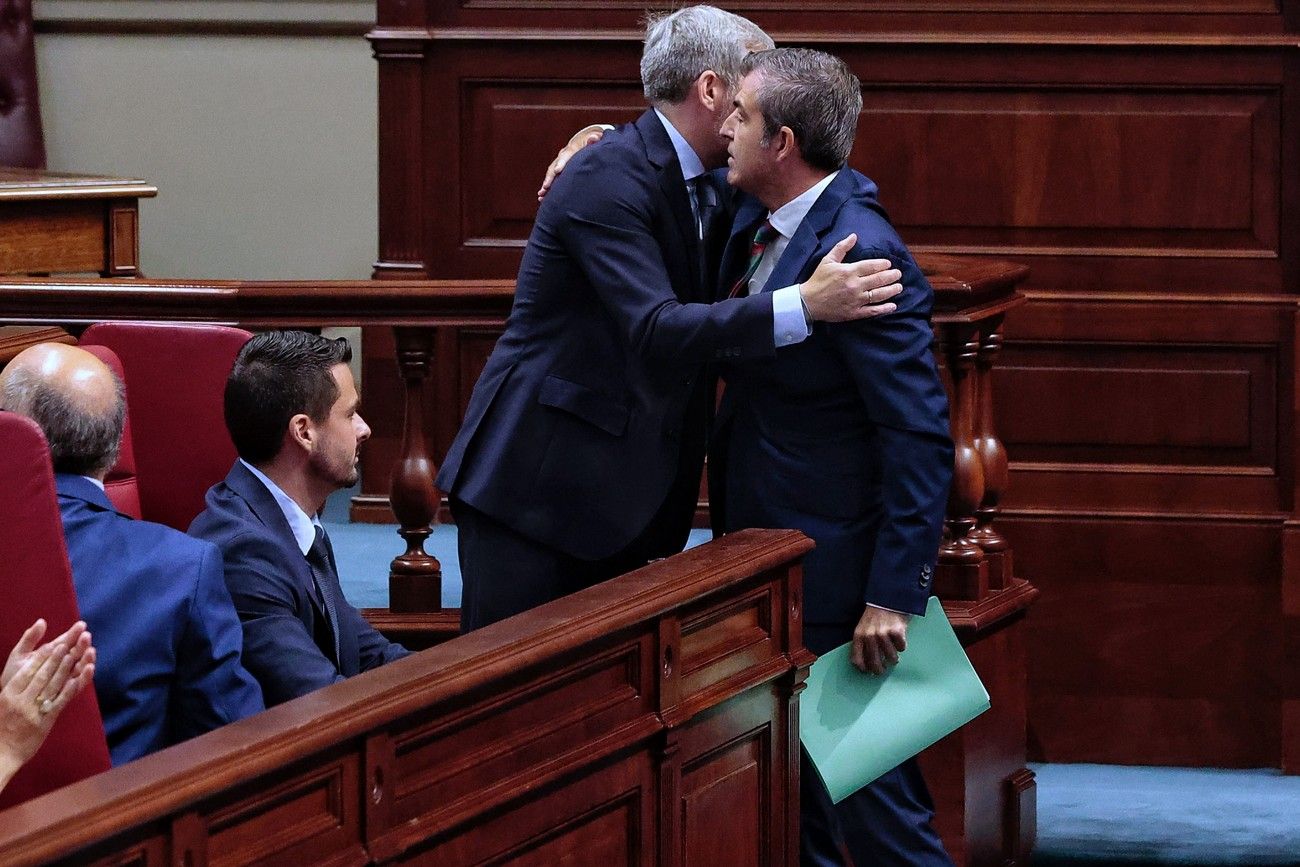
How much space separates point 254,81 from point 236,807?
194 inches

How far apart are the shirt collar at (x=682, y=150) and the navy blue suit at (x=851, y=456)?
0.11m

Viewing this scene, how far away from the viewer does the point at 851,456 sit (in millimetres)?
2598

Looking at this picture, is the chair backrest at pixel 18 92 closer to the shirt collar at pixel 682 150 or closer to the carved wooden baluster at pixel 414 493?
the carved wooden baluster at pixel 414 493

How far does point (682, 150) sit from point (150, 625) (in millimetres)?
1040

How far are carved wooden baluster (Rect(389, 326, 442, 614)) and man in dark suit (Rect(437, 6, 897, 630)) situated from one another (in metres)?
0.49

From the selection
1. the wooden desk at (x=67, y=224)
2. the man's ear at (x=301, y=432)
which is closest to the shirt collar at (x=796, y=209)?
the man's ear at (x=301, y=432)

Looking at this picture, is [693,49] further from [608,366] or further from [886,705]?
[886,705]

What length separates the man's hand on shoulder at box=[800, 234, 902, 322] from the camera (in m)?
2.40

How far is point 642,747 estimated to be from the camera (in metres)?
2.22

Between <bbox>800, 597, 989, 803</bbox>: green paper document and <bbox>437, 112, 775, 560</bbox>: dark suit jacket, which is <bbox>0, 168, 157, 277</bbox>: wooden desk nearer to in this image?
<bbox>437, 112, 775, 560</bbox>: dark suit jacket

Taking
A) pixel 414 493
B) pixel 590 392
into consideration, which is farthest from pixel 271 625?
pixel 414 493

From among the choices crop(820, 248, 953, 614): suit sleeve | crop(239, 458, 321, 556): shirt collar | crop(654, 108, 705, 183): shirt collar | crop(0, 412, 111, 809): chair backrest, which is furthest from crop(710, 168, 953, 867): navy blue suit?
crop(0, 412, 111, 809): chair backrest

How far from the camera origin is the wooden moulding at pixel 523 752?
157 cm

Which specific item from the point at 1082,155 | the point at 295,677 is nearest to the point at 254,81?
the point at 1082,155
